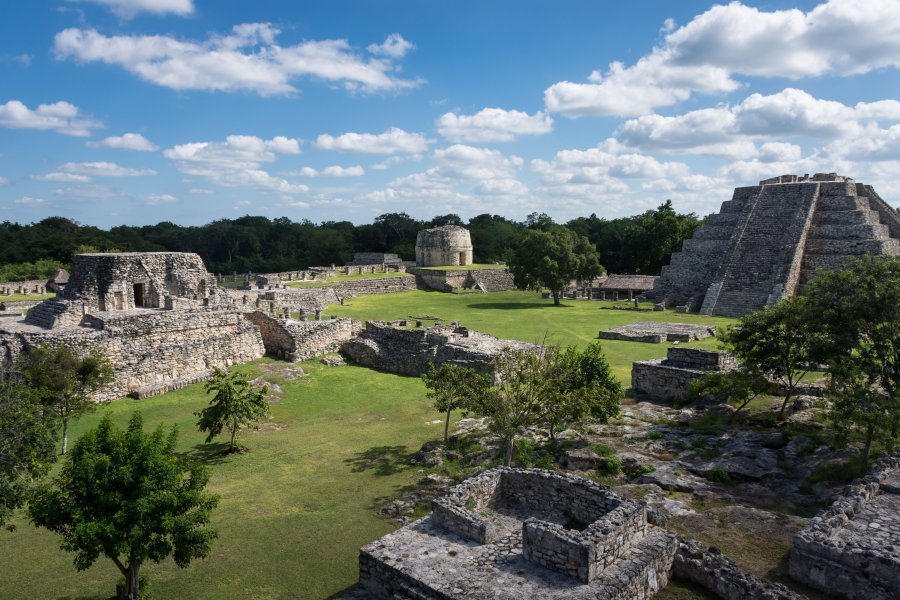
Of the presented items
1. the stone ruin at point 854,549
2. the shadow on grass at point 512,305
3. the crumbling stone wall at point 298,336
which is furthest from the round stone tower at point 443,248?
the stone ruin at point 854,549

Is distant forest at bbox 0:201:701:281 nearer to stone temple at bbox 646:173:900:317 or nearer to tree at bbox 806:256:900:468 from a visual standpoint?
stone temple at bbox 646:173:900:317

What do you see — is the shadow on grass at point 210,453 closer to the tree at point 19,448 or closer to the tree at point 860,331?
the tree at point 19,448

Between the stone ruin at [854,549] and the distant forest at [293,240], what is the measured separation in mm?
46946

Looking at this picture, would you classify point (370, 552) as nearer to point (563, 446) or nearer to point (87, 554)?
point (87, 554)

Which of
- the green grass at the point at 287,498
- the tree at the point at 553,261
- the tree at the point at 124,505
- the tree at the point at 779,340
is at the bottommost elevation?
the green grass at the point at 287,498

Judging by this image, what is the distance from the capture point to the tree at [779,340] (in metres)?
14.2

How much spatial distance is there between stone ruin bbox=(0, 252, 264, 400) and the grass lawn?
1.18 meters

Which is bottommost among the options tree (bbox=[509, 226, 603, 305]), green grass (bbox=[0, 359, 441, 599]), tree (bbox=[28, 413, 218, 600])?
green grass (bbox=[0, 359, 441, 599])

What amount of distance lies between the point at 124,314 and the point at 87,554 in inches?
630

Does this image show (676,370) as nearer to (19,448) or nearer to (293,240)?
(19,448)

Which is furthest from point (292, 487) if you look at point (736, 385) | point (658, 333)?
point (658, 333)

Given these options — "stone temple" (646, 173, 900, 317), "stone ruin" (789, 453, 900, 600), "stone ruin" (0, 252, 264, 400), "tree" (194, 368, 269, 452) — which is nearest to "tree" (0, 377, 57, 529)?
"tree" (194, 368, 269, 452)

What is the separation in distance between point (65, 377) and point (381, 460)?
8516 mm

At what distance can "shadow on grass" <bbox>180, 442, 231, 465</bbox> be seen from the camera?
14.4 metres
